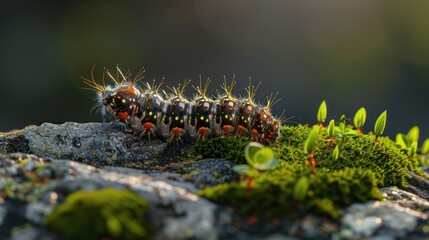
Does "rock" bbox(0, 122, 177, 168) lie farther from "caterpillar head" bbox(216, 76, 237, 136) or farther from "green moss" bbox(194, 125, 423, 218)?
"green moss" bbox(194, 125, 423, 218)

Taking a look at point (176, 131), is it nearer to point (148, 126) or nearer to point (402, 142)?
point (148, 126)

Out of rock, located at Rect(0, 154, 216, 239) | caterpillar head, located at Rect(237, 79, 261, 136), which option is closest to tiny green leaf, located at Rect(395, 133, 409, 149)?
caterpillar head, located at Rect(237, 79, 261, 136)

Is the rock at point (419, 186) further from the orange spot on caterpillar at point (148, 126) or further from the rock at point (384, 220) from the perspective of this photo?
the orange spot on caterpillar at point (148, 126)

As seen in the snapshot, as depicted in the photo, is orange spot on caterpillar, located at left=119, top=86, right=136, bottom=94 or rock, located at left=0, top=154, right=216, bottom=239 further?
orange spot on caterpillar, located at left=119, top=86, right=136, bottom=94

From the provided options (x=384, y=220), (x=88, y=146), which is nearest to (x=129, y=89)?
(x=88, y=146)

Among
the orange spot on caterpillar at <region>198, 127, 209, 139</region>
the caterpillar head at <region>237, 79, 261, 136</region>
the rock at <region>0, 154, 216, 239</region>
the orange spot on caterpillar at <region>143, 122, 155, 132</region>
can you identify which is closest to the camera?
the rock at <region>0, 154, 216, 239</region>

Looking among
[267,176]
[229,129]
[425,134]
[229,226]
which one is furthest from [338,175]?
[425,134]

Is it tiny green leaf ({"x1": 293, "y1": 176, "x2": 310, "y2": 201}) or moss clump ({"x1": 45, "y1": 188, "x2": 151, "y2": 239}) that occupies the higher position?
tiny green leaf ({"x1": 293, "y1": 176, "x2": 310, "y2": 201})

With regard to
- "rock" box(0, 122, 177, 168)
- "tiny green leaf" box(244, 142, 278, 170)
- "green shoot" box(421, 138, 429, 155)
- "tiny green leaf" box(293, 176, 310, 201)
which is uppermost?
"tiny green leaf" box(244, 142, 278, 170)

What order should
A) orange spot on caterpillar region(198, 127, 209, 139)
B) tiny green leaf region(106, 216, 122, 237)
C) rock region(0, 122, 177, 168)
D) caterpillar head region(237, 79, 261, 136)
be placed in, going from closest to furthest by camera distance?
tiny green leaf region(106, 216, 122, 237)
rock region(0, 122, 177, 168)
orange spot on caterpillar region(198, 127, 209, 139)
caterpillar head region(237, 79, 261, 136)
